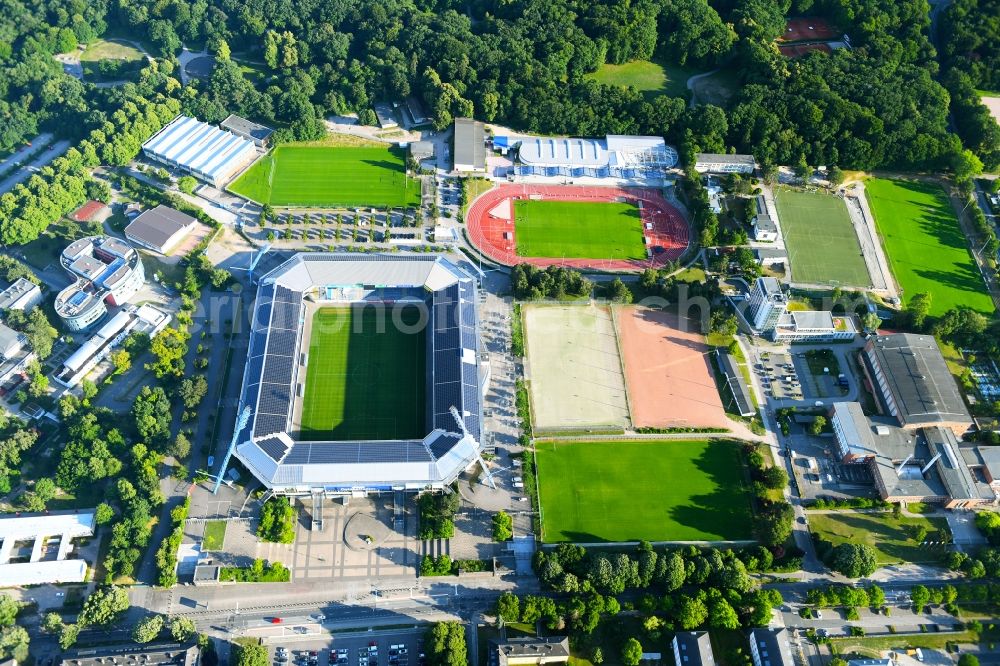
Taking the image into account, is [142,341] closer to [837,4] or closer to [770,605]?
[770,605]

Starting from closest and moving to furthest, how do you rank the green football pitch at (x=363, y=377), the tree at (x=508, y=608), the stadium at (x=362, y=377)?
the tree at (x=508, y=608) < the stadium at (x=362, y=377) < the green football pitch at (x=363, y=377)

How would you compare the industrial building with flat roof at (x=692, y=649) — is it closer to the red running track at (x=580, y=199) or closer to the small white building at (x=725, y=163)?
the red running track at (x=580, y=199)

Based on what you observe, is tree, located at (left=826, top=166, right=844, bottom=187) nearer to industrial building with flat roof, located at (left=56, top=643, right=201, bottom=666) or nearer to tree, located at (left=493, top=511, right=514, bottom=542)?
tree, located at (left=493, top=511, right=514, bottom=542)

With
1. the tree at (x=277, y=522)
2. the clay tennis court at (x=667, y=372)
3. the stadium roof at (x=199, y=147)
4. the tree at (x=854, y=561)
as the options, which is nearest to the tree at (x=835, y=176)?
the clay tennis court at (x=667, y=372)

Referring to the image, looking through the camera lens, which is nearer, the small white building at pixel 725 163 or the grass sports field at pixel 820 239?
the grass sports field at pixel 820 239

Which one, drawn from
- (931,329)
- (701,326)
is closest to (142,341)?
(701,326)

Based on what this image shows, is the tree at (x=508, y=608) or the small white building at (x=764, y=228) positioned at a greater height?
the small white building at (x=764, y=228)
